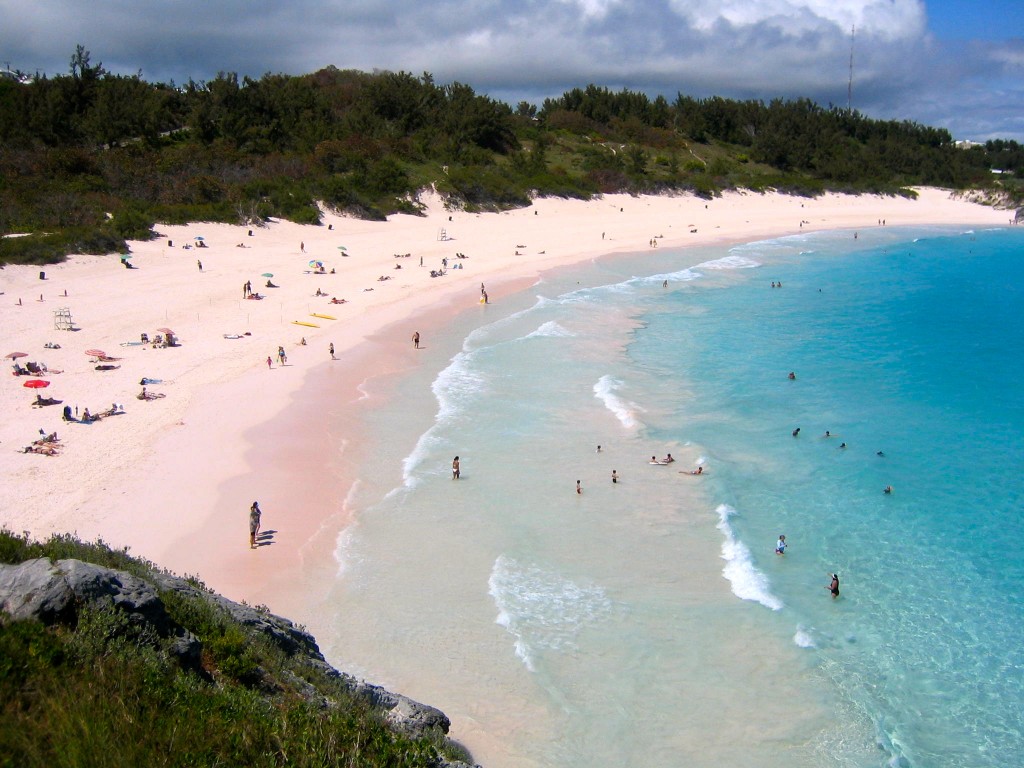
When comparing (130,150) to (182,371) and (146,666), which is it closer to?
(182,371)

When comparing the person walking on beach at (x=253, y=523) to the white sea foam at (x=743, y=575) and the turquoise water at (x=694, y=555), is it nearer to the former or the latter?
the turquoise water at (x=694, y=555)

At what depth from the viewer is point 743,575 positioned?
1536 cm

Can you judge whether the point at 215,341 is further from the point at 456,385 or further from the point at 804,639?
the point at 804,639

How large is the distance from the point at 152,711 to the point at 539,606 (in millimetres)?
8868

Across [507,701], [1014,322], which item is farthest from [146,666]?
[1014,322]

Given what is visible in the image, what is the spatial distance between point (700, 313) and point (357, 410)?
22.4 m

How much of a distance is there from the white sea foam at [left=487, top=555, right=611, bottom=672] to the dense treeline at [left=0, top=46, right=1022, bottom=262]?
31.0 meters

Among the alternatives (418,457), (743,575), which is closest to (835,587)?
(743,575)

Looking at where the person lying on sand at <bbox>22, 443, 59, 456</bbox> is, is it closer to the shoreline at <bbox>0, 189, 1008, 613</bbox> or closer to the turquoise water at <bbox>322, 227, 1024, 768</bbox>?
the shoreline at <bbox>0, 189, 1008, 613</bbox>

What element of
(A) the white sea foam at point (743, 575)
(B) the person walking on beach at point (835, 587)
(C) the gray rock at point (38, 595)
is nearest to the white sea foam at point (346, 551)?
(A) the white sea foam at point (743, 575)

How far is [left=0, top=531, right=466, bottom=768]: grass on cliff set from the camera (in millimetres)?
5691

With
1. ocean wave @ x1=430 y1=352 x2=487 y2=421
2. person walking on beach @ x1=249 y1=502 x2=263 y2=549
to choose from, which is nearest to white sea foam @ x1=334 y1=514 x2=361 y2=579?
person walking on beach @ x1=249 y1=502 x2=263 y2=549

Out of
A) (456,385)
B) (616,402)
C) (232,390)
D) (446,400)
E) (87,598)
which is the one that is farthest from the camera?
(456,385)

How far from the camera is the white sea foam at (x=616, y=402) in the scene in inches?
931
